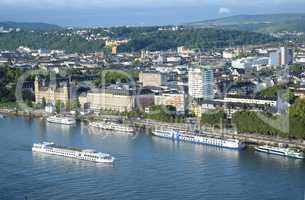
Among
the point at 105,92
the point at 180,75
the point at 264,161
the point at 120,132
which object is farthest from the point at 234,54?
the point at 264,161

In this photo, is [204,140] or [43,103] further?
[43,103]

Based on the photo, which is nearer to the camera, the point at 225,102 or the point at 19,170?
the point at 19,170

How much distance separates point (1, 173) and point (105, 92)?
5.09 meters

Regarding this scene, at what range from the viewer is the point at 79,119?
11.4 metres

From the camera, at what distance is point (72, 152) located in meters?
8.07

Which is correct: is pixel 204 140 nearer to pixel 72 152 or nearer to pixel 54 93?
pixel 72 152

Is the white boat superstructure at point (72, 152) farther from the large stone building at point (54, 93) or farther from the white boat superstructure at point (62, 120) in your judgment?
the large stone building at point (54, 93)

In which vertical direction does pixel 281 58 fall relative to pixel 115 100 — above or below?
above

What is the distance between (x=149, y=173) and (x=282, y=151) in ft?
5.78

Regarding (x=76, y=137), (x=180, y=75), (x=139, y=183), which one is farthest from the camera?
(x=180, y=75)

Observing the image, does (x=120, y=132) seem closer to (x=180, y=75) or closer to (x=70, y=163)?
(x=70, y=163)

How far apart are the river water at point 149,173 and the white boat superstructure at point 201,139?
0.51 feet

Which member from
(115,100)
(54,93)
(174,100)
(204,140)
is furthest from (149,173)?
(54,93)

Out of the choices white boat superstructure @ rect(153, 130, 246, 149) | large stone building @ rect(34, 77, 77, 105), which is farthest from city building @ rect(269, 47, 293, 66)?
white boat superstructure @ rect(153, 130, 246, 149)
